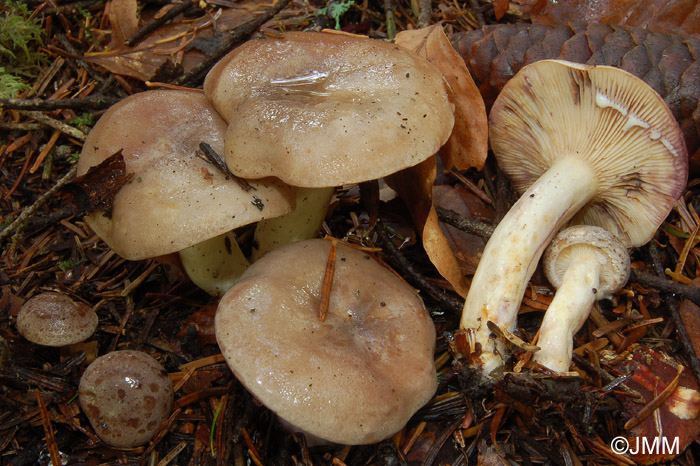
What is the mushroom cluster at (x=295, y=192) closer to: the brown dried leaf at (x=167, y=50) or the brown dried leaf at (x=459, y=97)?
the brown dried leaf at (x=459, y=97)

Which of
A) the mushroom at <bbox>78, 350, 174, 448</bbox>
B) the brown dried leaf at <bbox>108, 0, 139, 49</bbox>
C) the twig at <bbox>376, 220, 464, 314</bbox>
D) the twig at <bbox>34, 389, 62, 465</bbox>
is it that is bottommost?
the twig at <bbox>34, 389, 62, 465</bbox>

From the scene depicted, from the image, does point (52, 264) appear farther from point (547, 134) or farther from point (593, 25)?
point (593, 25)

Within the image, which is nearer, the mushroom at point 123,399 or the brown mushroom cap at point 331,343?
the brown mushroom cap at point 331,343

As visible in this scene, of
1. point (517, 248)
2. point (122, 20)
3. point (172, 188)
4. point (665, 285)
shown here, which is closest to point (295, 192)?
point (172, 188)

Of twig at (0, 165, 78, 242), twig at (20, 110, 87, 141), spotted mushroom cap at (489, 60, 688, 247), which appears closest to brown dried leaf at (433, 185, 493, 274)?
spotted mushroom cap at (489, 60, 688, 247)

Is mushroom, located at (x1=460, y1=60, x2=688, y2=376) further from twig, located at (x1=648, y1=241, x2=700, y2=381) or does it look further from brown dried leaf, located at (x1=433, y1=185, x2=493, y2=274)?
brown dried leaf, located at (x1=433, y1=185, x2=493, y2=274)

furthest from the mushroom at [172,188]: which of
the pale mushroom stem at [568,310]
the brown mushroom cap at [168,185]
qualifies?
the pale mushroom stem at [568,310]

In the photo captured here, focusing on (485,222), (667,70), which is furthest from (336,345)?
(667,70)

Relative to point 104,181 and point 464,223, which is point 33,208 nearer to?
point 104,181
